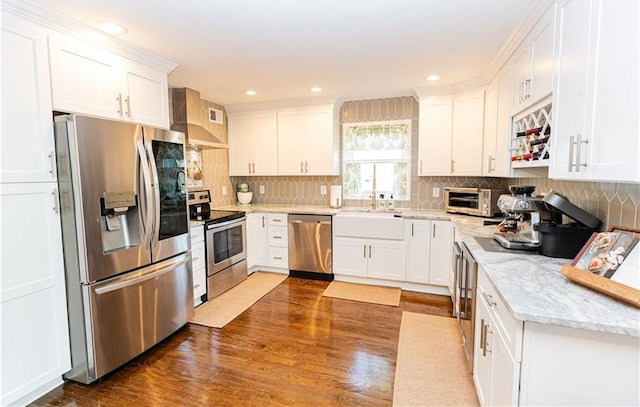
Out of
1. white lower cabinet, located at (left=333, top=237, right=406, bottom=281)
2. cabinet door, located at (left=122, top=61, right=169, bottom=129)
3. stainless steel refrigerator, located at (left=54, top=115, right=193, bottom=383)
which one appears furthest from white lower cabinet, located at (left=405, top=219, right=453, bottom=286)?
cabinet door, located at (left=122, top=61, right=169, bottom=129)

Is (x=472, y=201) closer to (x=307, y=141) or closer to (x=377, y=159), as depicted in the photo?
(x=377, y=159)

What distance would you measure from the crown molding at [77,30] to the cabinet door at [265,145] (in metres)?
1.78

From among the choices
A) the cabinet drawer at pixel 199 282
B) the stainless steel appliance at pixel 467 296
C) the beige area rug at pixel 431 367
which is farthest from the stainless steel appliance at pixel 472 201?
the cabinet drawer at pixel 199 282

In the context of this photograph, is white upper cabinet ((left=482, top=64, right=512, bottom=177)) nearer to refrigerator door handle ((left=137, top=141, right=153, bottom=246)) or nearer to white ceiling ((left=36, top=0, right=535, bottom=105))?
white ceiling ((left=36, top=0, right=535, bottom=105))

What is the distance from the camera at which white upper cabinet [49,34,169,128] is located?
1.98 meters

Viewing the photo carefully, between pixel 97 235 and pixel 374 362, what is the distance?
2085 mm

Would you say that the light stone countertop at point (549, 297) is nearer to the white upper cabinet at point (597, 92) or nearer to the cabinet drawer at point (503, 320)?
the cabinet drawer at point (503, 320)

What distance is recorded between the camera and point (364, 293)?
142 inches

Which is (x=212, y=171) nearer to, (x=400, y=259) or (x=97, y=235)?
(x=97, y=235)

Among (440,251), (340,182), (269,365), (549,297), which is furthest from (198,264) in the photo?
(549,297)

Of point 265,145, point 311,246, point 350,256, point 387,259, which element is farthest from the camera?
point 265,145

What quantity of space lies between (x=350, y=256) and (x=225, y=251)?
58.7 inches

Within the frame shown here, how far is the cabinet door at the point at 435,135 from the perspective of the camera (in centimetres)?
363

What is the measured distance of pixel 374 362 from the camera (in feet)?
7.51
